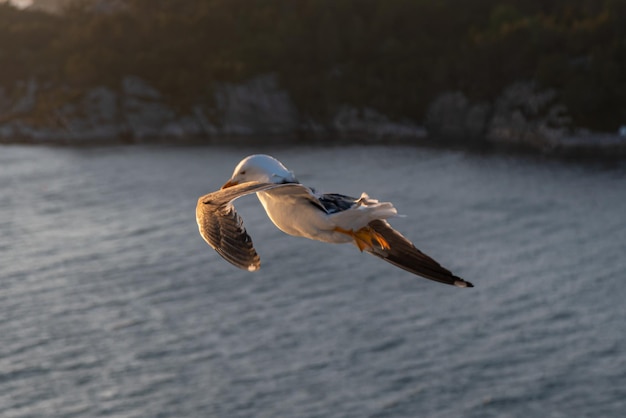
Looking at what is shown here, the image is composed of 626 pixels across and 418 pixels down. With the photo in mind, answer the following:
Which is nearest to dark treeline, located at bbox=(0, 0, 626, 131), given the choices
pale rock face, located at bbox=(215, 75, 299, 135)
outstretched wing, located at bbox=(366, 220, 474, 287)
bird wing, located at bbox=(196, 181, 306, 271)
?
pale rock face, located at bbox=(215, 75, 299, 135)

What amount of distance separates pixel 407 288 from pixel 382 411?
22.4 m

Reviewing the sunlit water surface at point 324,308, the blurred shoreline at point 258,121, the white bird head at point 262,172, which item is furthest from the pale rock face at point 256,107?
the white bird head at point 262,172

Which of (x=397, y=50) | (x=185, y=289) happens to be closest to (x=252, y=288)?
(x=185, y=289)

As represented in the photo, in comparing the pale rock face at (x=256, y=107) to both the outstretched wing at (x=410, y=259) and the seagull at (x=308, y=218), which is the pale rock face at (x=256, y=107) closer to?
the seagull at (x=308, y=218)

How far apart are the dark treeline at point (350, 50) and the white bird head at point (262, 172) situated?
123290mm

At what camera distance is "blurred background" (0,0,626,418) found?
6328 cm

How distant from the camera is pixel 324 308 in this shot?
73.2m

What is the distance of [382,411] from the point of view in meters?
58.1

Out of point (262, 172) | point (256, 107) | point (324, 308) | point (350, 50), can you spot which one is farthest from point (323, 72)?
point (262, 172)

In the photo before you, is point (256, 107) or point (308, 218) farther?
point (256, 107)

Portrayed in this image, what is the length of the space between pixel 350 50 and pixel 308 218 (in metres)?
144

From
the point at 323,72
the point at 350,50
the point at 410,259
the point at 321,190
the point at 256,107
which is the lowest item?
the point at 321,190

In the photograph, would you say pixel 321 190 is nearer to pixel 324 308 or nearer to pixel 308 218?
pixel 324 308

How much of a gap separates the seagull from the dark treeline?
402 ft
